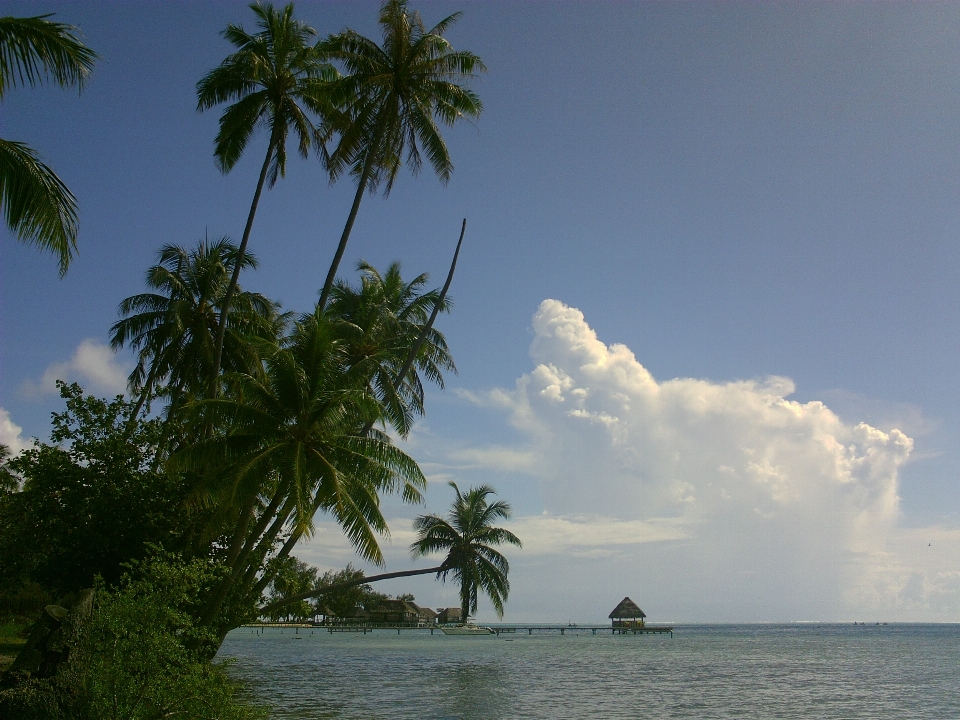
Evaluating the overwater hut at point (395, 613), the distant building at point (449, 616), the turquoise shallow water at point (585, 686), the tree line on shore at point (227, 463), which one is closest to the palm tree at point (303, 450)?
the tree line on shore at point (227, 463)

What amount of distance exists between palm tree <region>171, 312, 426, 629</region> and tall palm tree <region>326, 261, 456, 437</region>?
5.63 metres

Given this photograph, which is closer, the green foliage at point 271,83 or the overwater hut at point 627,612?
the green foliage at point 271,83

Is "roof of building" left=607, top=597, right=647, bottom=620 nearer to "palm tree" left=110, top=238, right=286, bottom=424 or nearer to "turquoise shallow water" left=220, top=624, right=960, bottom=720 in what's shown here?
"turquoise shallow water" left=220, top=624, right=960, bottom=720

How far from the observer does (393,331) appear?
26.3 meters

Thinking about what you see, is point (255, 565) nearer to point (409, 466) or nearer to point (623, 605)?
point (409, 466)

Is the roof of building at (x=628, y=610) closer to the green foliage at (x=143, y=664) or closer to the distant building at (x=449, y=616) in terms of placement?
the distant building at (x=449, y=616)

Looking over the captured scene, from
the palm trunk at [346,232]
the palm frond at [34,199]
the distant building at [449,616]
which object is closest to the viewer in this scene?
the palm frond at [34,199]

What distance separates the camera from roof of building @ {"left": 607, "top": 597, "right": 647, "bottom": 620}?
76000 millimetres

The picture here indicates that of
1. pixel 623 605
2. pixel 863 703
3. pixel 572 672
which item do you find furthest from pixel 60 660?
pixel 623 605

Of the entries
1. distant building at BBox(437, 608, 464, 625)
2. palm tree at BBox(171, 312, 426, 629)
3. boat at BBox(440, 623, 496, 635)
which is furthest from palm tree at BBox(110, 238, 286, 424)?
distant building at BBox(437, 608, 464, 625)

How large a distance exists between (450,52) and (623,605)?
66515 mm

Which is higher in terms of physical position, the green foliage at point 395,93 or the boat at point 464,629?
the green foliage at point 395,93

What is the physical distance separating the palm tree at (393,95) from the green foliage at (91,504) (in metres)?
5.93

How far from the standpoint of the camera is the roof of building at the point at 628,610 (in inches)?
2992
